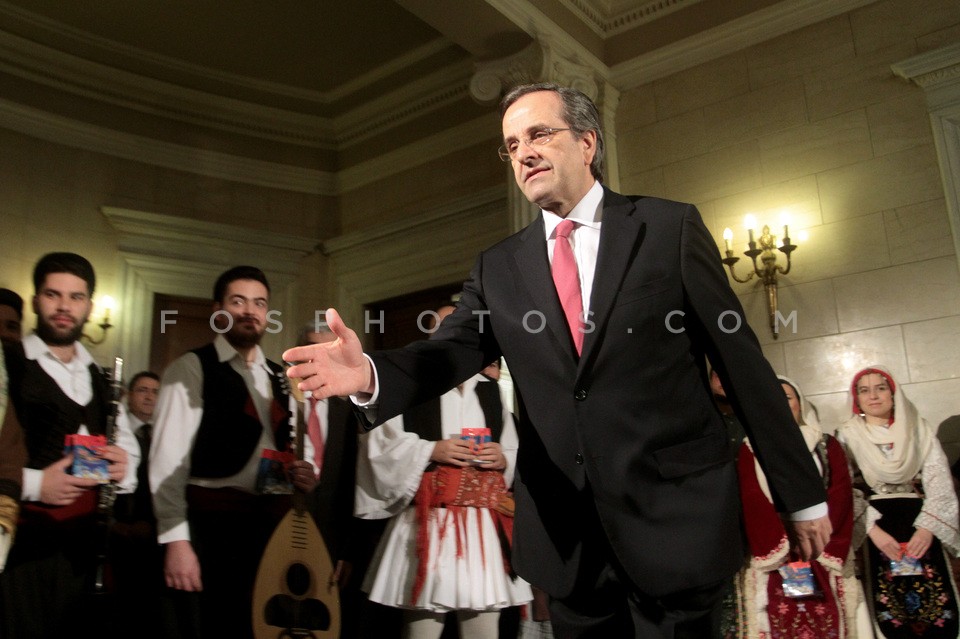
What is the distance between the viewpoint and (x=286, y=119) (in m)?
7.59

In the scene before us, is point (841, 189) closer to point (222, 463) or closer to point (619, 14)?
point (619, 14)

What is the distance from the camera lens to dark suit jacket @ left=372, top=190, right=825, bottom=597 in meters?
1.32

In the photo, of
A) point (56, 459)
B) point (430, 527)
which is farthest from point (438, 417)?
point (56, 459)

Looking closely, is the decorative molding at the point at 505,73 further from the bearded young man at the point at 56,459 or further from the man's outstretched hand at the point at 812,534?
the man's outstretched hand at the point at 812,534

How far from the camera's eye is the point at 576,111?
1.66 metres

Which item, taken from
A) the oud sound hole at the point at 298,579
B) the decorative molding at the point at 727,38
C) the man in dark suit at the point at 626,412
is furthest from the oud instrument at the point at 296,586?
the decorative molding at the point at 727,38

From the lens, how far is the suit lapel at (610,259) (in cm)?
140

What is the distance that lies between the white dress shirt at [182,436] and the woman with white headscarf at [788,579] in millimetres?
2313

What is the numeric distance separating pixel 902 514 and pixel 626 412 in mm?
3308

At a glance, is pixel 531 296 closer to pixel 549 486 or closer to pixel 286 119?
pixel 549 486

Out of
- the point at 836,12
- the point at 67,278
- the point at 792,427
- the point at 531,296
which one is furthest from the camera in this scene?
the point at 836,12

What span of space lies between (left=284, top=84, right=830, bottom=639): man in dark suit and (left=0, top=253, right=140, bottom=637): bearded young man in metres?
1.75

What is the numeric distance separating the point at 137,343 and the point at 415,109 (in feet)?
10.3

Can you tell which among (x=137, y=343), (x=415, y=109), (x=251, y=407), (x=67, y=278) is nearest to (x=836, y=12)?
(x=415, y=109)
